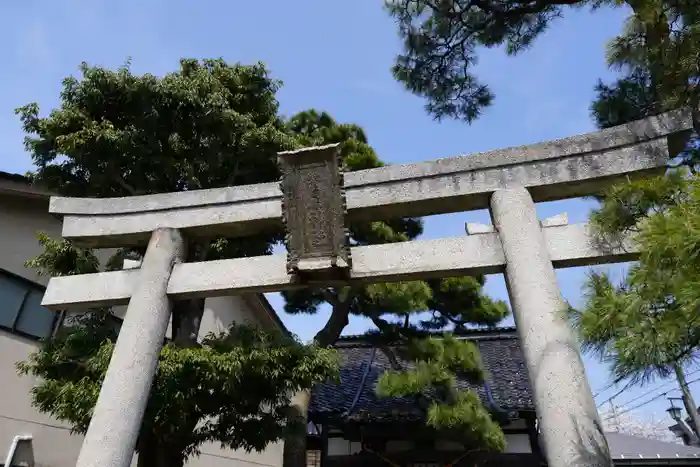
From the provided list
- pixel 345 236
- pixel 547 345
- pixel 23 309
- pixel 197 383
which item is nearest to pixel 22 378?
pixel 23 309

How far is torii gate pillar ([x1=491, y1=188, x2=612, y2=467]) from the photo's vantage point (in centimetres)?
395

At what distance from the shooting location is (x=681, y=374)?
9.97 ft

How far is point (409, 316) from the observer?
9086 millimetres

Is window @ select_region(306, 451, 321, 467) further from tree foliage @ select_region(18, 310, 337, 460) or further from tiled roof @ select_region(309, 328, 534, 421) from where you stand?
tree foliage @ select_region(18, 310, 337, 460)

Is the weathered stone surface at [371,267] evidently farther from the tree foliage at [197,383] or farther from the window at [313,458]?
the window at [313,458]

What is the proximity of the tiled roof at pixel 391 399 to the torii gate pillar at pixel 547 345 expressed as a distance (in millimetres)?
3862

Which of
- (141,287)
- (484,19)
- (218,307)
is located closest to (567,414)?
(141,287)

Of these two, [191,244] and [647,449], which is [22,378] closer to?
[191,244]

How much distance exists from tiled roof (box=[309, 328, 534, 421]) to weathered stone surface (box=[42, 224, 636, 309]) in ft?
9.52

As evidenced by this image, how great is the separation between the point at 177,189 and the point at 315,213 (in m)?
3.57

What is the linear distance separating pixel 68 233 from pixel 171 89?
266cm

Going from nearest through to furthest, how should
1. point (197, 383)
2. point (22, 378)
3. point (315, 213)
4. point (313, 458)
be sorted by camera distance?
1. point (315, 213)
2. point (197, 383)
3. point (22, 378)
4. point (313, 458)

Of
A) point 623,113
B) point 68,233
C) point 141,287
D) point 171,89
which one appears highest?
point 171,89

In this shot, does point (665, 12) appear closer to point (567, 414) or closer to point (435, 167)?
point (435, 167)
